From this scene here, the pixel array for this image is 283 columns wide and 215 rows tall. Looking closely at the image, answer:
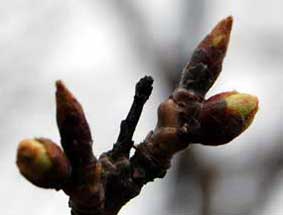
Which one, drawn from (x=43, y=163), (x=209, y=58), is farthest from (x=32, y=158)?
(x=209, y=58)

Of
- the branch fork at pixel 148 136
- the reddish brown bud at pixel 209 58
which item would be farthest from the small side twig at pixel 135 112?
the reddish brown bud at pixel 209 58

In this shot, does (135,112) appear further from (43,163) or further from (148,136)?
(43,163)

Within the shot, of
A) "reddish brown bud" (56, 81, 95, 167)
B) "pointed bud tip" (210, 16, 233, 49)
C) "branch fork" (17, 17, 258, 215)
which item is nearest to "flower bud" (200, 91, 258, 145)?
"branch fork" (17, 17, 258, 215)

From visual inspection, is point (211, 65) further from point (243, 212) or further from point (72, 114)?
point (243, 212)

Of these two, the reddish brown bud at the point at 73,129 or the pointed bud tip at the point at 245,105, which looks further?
the pointed bud tip at the point at 245,105

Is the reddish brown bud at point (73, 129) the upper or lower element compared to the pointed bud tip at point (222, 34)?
lower

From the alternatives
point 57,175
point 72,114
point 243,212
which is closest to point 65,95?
point 72,114

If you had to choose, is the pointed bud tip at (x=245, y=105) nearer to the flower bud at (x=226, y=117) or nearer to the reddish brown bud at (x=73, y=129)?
the flower bud at (x=226, y=117)
